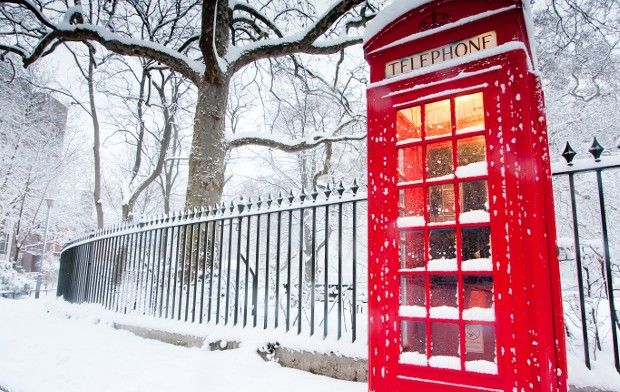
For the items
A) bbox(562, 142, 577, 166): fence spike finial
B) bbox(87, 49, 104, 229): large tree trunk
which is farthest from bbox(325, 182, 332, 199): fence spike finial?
bbox(87, 49, 104, 229): large tree trunk

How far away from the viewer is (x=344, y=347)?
3.40m

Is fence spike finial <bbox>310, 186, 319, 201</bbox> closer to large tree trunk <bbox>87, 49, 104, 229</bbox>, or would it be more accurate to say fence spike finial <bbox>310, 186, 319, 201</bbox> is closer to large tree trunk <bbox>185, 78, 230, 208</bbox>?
large tree trunk <bbox>185, 78, 230, 208</bbox>

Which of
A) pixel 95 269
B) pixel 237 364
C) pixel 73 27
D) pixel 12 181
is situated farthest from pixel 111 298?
pixel 12 181

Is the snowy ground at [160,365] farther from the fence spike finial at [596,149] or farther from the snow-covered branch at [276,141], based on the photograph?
the snow-covered branch at [276,141]

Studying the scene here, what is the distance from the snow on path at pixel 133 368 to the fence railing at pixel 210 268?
1.54 feet

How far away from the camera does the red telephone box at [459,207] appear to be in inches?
82.4

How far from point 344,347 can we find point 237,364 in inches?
44.8

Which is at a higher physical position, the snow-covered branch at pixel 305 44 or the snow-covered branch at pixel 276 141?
the snow-covered branch at pixel 305 44

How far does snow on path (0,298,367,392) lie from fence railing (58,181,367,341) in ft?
1.54

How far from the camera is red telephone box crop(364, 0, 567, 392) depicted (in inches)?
82.4

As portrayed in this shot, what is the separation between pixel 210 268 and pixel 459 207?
3.54m

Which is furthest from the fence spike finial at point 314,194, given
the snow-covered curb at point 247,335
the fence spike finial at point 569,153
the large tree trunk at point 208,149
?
the large tree trunk at point 208,149

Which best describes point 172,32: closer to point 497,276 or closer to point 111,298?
point 111,298

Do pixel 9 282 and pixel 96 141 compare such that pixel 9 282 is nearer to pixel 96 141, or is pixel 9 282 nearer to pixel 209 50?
pixel 96 141
